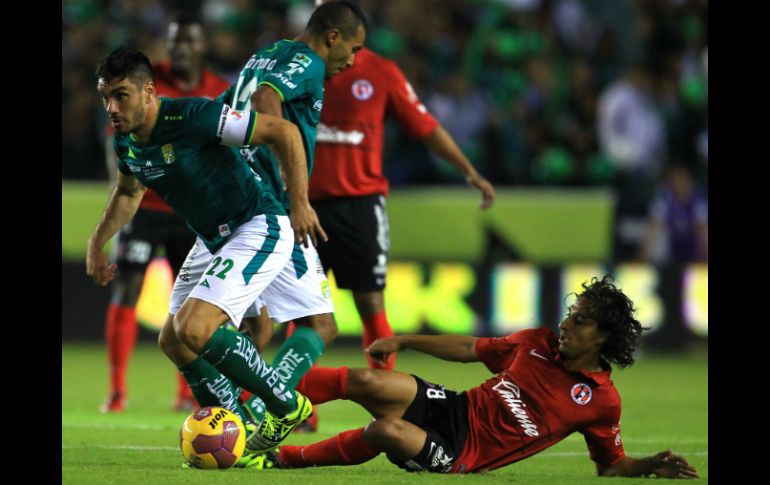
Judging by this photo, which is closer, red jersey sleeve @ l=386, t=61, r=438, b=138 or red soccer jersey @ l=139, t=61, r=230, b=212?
red jersey sleeve @ l=386, t=61, r=438, b=138

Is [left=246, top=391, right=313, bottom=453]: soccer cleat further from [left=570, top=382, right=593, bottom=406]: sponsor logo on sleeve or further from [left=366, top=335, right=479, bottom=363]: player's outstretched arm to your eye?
A: [left=570, top=382, right=593, bottom=406]: sponsor logo on sleeve

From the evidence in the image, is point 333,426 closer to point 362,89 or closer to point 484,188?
point 484,188

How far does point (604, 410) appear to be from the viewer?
18.0ft

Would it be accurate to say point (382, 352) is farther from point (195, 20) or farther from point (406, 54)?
point (406, 54)

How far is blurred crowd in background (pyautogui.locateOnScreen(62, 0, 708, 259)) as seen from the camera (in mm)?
13375

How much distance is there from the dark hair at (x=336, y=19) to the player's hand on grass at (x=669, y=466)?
98.3 inches

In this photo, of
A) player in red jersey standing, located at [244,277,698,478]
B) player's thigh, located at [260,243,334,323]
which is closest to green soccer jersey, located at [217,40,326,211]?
player's thigh, located at [260,243,334,323]

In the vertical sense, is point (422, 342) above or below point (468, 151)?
A: below

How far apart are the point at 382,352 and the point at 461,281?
6593 mm

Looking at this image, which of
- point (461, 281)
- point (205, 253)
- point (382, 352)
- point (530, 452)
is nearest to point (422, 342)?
point (382, 352)

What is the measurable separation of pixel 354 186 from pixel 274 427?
7.86 ft

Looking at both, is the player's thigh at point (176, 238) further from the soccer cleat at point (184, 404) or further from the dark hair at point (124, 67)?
the dark hair at point (124, 67)

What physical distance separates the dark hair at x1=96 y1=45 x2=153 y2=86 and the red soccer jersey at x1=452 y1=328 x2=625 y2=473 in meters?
1.98

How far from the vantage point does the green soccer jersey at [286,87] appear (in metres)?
5.92
